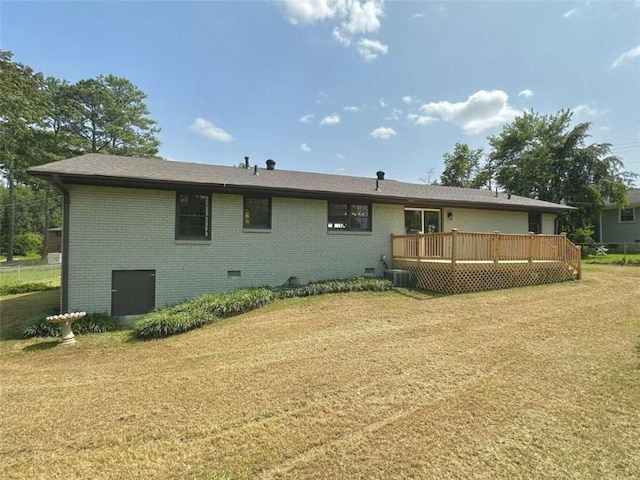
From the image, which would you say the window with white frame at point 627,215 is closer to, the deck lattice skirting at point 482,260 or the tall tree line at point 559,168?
the tall tree line at point 559,168

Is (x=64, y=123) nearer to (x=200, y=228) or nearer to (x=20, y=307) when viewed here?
(x=20, y=307)

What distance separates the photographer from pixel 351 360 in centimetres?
502

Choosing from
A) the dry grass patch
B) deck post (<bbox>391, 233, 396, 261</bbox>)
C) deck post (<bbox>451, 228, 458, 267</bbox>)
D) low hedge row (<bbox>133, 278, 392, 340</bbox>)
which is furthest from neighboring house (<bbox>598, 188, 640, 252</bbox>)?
low hedge row (<bbox>133, 278, 392, 340</bbox>)

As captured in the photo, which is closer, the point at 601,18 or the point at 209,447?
the point at 209,447

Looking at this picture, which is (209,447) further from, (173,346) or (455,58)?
(455,58)

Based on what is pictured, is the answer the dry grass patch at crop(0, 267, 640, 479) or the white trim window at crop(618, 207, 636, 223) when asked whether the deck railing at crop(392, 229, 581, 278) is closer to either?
the dry grass patch at crop(0, 267, 640, 479)

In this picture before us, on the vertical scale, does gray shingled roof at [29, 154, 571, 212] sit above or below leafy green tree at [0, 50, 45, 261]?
below

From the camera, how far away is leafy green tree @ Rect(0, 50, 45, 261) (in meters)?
20.4

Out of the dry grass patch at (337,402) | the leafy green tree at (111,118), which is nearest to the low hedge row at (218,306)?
the dry grass patch at (337,402)

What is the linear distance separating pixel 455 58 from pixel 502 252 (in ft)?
28.9

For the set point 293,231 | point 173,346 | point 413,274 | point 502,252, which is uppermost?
point 293,231

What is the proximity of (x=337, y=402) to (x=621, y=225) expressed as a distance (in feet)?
100

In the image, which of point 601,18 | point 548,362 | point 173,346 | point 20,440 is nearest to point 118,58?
point 173,346

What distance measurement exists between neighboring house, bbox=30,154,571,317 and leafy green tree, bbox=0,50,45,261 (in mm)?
18102
